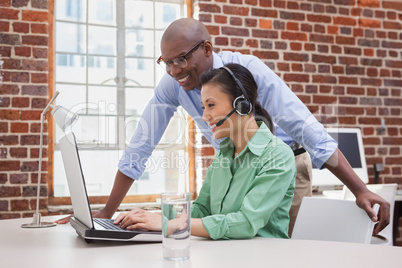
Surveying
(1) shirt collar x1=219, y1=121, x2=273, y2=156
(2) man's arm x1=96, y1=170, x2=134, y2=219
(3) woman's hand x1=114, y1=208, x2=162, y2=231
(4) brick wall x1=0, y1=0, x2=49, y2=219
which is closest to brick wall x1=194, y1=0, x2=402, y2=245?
(4) brick wall x1=0, y1=0, x2=49, y2=219

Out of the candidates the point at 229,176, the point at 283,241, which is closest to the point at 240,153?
the point at 229,176

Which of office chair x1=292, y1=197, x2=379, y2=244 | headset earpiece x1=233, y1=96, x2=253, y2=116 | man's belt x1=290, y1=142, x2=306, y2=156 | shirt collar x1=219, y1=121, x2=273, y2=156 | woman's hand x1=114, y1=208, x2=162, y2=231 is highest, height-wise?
headset earpiece x1=233, y1=96, x2=253, y2=116

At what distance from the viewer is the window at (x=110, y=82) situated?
10.4 ft

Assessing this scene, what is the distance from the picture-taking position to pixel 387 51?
3832mm

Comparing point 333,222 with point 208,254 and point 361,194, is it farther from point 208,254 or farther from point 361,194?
point 208,254

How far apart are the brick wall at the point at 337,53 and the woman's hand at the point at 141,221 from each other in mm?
2356

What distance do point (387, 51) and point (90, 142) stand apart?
2597 mm

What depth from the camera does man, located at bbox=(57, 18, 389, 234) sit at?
1.39 meters

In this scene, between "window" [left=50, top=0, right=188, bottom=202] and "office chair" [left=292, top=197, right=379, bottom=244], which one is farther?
"window" [left=50, top=0, right=188, bottom=202]

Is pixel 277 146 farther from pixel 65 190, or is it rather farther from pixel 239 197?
pixel 65 190

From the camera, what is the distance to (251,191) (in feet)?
3.87

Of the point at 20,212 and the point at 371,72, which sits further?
the point at 371,72

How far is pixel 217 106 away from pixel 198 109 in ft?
1.65

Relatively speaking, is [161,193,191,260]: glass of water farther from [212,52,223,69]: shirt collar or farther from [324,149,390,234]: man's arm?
[212,52,223,69]: shirt collar
